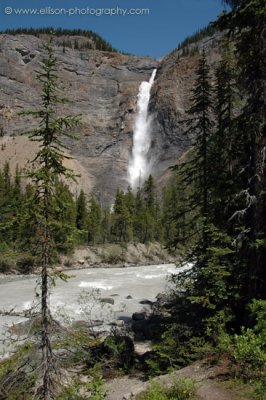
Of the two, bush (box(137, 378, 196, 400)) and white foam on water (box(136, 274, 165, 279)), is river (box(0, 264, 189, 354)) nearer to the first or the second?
white foam on water (box(136, 274, 165, 279))

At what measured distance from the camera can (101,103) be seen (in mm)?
150125

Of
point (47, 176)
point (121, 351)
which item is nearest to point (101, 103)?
point (121, 351)

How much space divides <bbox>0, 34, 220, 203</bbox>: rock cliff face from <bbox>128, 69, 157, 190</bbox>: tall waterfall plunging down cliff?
1963 mm

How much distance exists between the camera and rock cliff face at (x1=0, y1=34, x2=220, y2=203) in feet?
418

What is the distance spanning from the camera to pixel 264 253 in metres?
11.4

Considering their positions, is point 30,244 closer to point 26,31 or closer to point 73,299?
point 73,299

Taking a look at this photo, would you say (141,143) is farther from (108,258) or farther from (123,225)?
(108,258)

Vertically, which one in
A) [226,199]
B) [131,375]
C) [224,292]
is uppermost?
[226,199]

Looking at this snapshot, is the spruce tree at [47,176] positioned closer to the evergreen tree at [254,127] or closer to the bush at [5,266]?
the evergreen tree at [254,127]

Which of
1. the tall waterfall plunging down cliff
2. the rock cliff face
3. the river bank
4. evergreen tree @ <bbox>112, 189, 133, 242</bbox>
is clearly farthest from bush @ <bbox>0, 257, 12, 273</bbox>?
the tall waterfall plunging down cliff

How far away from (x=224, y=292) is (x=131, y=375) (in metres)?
5.08

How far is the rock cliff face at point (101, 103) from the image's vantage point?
418 feet

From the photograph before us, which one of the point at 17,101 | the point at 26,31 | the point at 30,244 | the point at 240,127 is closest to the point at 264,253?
the point at 240,127

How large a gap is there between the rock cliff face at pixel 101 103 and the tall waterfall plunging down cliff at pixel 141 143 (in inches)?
77.3
